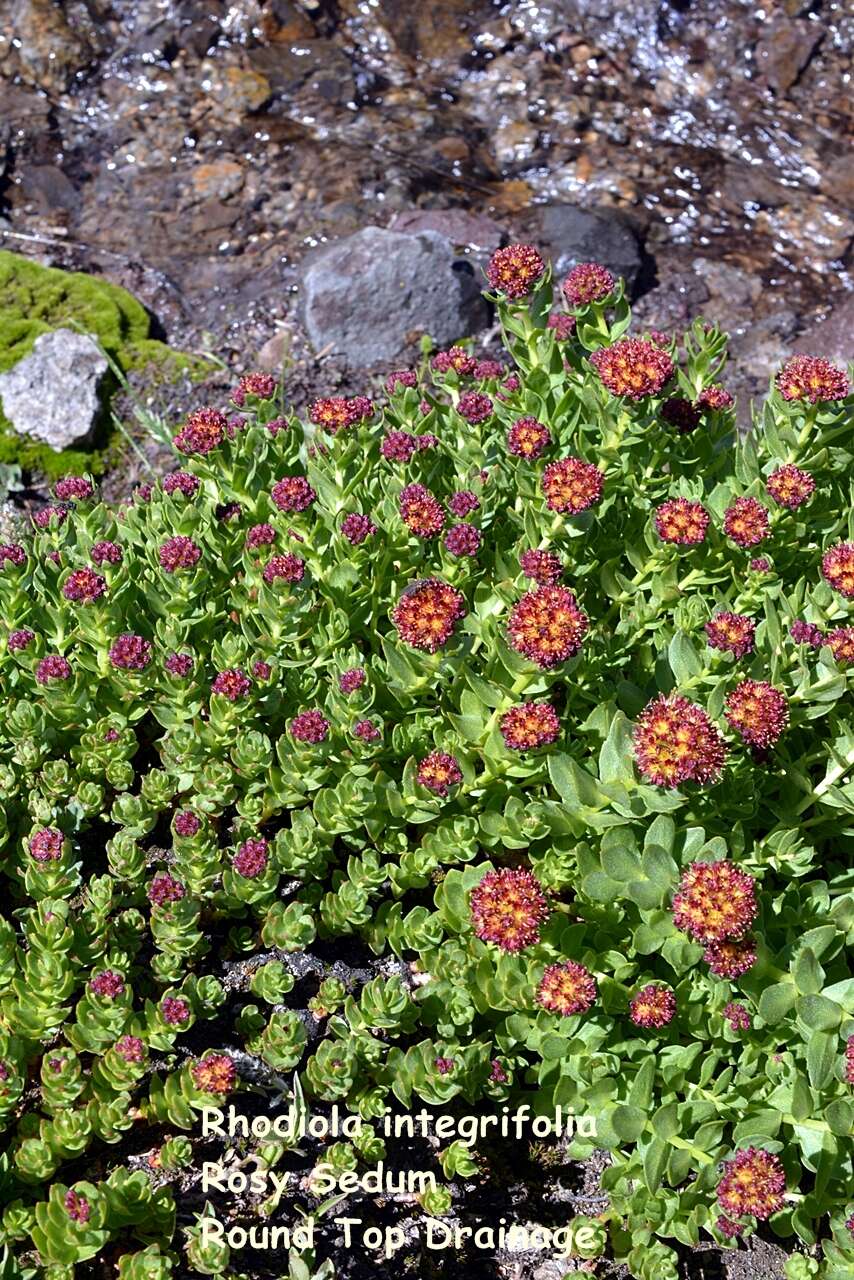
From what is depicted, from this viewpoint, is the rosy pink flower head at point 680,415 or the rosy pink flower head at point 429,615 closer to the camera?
the rosy pink flower head at point 429,615

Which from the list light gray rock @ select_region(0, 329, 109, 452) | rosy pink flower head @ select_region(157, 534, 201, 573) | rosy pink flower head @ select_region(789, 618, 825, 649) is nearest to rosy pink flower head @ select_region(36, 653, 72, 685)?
rosy pink flower head @ select_region(157, 534, 201, 573)

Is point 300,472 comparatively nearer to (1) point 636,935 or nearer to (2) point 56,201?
(1) point 636,935

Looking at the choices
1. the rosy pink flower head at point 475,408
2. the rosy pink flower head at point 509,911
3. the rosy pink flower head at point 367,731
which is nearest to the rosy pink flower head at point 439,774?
the rosy pink flower head at point 367,731

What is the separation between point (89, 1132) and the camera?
363 cm

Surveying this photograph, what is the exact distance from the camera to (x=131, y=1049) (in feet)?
11.7

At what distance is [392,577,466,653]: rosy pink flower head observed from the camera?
3.70 m

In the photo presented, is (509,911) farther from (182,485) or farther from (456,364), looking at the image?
(456,364)

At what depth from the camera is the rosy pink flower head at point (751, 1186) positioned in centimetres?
336

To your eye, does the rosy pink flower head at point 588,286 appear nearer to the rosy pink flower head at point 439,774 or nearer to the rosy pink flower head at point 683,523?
the rosy pink flower head at point 683,523

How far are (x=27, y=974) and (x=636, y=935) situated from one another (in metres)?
1.83

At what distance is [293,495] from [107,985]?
1.71 meters

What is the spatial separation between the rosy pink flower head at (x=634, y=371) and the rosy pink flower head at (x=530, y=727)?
1109 millimetres

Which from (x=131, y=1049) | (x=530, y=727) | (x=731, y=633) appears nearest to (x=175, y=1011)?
(x=131, y=1049)

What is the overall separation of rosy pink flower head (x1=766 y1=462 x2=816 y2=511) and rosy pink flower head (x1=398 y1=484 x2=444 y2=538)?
3.74 ft
